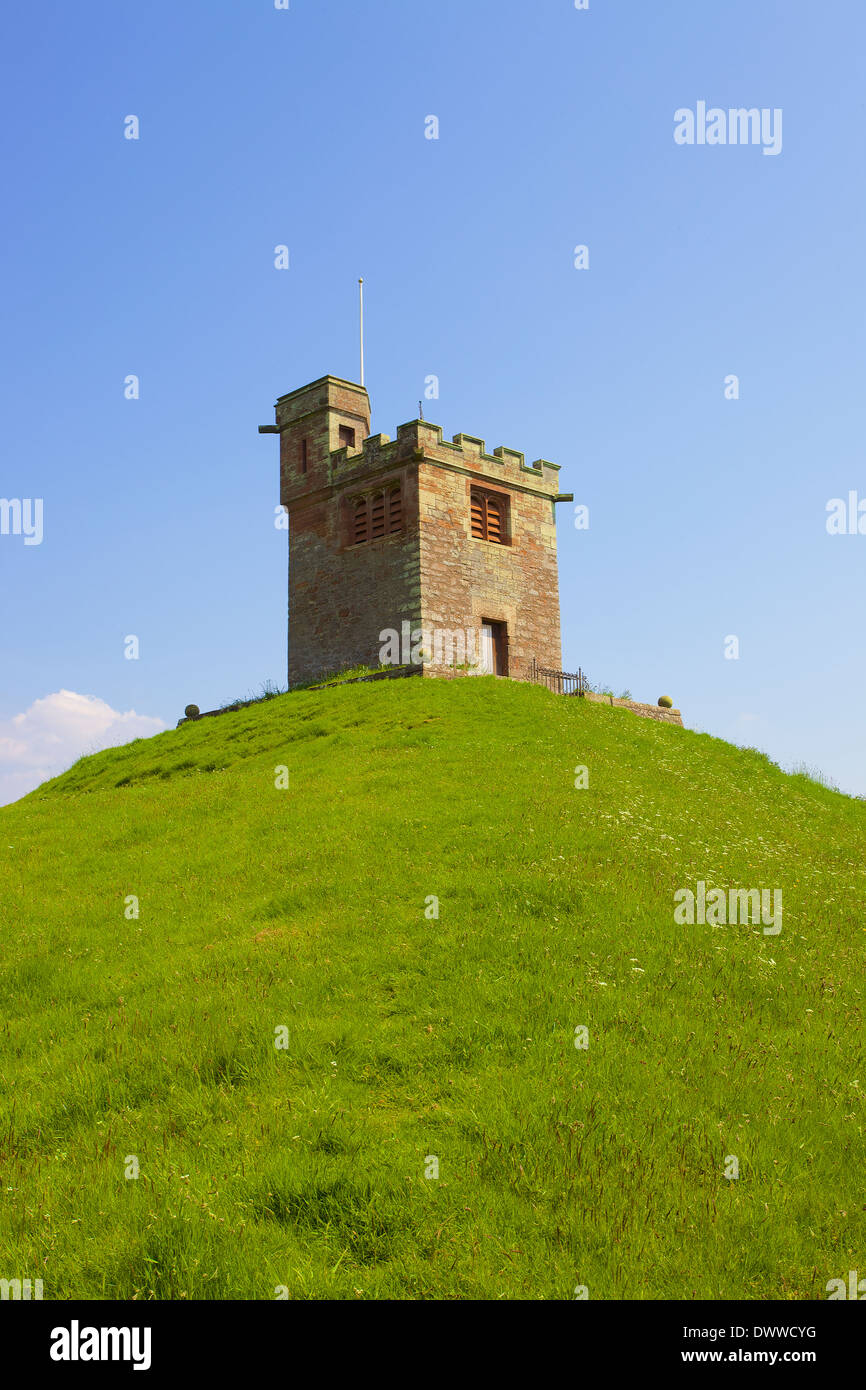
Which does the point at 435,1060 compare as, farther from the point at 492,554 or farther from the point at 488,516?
the point at 488,516

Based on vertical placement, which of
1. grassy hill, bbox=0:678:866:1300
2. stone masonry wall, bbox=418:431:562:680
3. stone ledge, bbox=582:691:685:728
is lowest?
grassy hill, bbox=0:678:866:1300

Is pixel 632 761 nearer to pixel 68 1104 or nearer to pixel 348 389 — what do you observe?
pixel 68 1104

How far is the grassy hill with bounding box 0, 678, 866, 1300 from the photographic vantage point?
6.82 metres

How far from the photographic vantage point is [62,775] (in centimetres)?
3509

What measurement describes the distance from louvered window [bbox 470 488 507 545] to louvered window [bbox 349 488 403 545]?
2862 millimetres

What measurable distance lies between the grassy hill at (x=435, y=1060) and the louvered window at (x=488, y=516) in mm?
19811

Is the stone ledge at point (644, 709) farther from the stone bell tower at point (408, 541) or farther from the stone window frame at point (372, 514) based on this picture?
the stone window frame at point (372, 514)

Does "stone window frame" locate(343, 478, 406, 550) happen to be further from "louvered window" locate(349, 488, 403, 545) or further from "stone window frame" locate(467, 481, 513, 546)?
"stone window frame" locate(467, 481, 513, 546)

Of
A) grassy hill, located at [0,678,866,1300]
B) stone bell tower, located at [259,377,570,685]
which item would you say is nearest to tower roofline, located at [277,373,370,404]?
stone bell tower, located at [259,377,570,685]

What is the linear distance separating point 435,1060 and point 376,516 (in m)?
29.3

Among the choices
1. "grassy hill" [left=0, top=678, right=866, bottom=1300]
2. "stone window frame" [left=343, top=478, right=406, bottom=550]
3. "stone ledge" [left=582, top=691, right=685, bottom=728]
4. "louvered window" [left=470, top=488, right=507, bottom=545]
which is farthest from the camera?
"louvered window" [left=470, top=488, right=507, bottom=545]

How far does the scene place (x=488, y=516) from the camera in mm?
37406

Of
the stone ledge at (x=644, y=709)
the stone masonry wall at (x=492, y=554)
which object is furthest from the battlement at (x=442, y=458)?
the stone ledge at (x=644, y=709)
